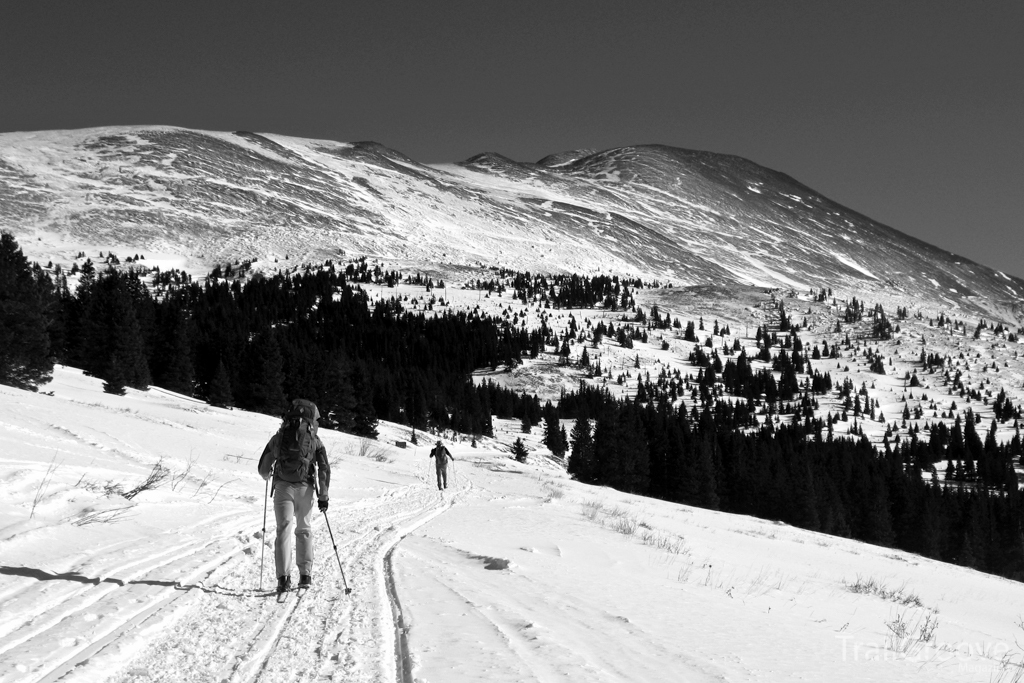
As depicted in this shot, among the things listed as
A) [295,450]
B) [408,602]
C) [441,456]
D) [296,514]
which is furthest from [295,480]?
[441,456]

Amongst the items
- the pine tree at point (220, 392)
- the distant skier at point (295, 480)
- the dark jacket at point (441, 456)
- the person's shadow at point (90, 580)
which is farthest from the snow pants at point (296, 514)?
the pine tree at point (220, 392)

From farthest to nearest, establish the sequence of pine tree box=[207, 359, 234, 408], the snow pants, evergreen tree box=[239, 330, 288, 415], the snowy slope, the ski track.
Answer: evergreen tree box=[239, 330, 288, 415] < pine tree box=[207, 359, 234, 408] < the snow pants < the snowy slope < the ski track

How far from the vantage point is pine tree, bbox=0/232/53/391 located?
106 feet

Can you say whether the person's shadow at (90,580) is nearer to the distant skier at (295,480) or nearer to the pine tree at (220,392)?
the distant skier at (295,480)

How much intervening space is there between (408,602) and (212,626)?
1.87 m

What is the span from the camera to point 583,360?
188m

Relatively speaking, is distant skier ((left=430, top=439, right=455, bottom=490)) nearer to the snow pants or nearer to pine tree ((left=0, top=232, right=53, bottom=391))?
the snow pants

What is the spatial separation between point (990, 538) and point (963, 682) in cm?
9177

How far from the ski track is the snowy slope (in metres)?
0.02

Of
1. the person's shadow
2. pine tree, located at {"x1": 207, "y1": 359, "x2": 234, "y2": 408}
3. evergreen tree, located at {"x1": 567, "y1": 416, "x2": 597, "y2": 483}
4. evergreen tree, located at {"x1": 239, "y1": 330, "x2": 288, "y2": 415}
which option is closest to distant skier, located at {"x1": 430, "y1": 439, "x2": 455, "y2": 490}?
the person's shadow

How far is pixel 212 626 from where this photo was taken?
6.04 metres

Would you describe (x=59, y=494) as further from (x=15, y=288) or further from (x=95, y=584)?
(x=15, y=288)

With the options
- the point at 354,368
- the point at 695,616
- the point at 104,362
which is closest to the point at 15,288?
the point at 104,362

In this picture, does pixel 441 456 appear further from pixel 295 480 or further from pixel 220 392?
pixel 220 392
